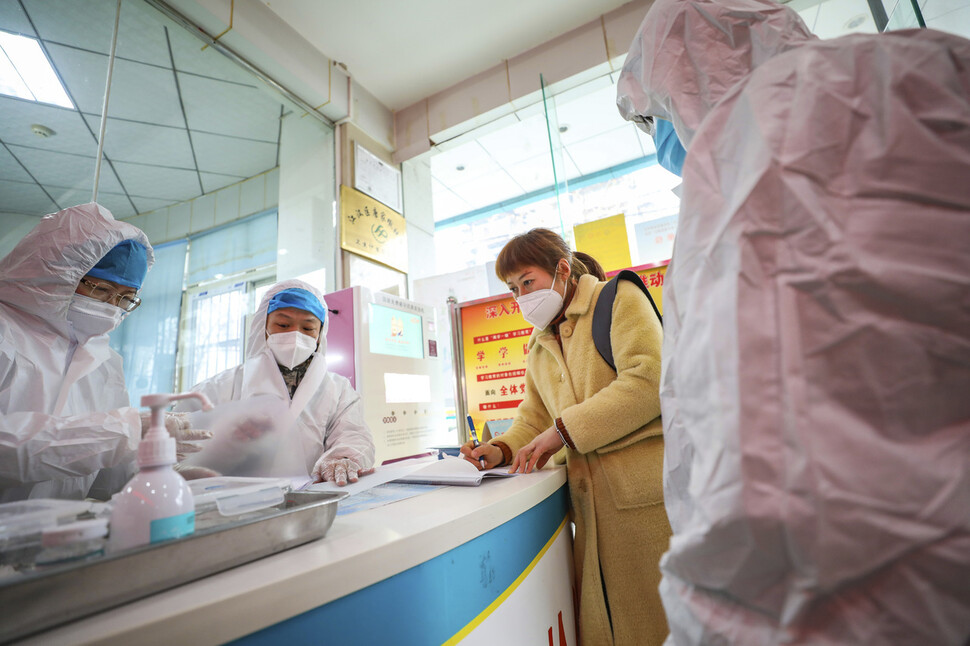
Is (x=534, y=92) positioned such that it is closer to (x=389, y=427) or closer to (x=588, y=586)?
(x=389, y=427)

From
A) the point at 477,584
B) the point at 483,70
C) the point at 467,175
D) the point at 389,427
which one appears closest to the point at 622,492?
the point at 477,584

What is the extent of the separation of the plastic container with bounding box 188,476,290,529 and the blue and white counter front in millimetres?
→ 90

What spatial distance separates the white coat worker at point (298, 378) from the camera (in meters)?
1.64

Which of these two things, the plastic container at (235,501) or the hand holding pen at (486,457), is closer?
the plastic container at (235,501)

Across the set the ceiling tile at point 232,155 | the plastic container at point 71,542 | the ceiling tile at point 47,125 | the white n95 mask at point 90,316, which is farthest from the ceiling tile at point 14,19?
the plastic container at point 71,542

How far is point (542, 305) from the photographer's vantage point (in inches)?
51.1

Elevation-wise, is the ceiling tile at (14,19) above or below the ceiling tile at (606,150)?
below

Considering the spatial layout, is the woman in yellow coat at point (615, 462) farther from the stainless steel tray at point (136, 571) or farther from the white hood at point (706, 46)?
the stainless steel tray at point (136, 571)

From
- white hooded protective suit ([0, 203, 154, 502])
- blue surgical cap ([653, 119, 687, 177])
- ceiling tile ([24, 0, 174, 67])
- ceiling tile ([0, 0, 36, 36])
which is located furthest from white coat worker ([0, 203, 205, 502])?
ceiling tile ([24, 0, 174, 67])

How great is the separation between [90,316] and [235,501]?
1.14 meters

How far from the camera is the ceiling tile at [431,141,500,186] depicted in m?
3.98

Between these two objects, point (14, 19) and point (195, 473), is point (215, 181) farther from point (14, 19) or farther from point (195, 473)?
point (195, 473)

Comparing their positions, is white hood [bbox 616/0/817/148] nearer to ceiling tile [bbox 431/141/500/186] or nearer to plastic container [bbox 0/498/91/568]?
plastic container [bbox 0/498/91/568]

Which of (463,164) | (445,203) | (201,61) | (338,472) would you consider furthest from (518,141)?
(338,472)
